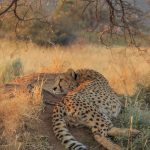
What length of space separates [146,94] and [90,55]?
23.8 feet

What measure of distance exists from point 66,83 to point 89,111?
1.20 meters

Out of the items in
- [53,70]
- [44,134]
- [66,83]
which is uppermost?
[66,83]

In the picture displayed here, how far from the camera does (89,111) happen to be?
5.91 metres

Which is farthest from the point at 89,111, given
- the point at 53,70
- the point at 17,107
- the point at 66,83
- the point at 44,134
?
the point at 53,70

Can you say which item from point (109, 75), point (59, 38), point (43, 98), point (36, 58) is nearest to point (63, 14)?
point (59, 38)

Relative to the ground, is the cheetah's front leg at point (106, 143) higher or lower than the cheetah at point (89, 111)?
lower

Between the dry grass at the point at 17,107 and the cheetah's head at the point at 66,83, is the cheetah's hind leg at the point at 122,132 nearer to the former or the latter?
the dry grass at the point at 17,107

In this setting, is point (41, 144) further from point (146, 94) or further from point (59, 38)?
point (59, 38)

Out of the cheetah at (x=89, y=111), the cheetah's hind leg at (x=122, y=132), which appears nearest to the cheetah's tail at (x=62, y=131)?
the cheetah at (x=89, y=111)

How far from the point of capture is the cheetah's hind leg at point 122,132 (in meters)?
5.64

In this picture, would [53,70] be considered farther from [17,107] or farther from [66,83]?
[17,107]

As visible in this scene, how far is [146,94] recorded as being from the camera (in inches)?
330

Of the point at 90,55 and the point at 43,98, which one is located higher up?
the point at 43,98

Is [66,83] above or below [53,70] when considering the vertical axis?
above
